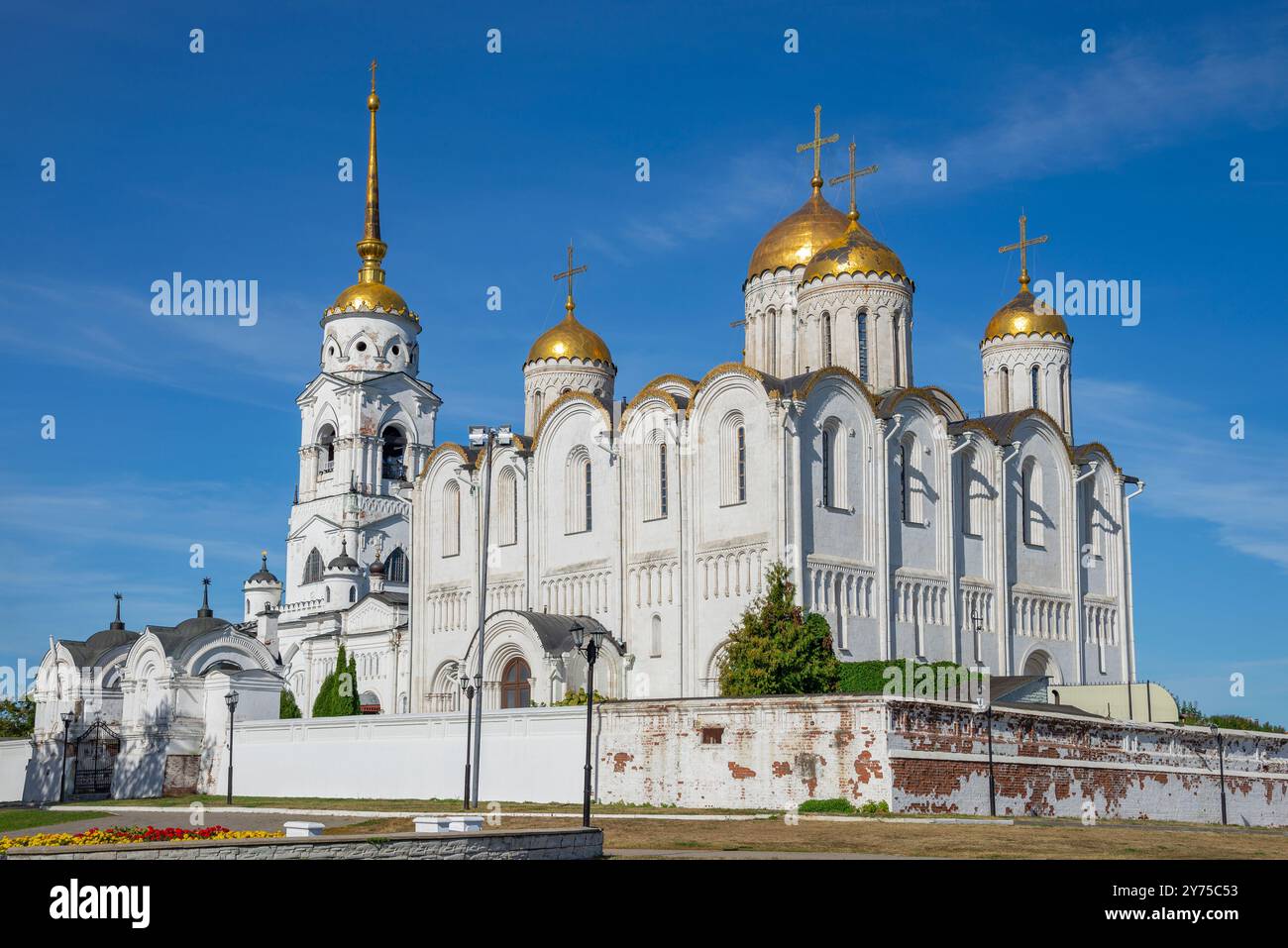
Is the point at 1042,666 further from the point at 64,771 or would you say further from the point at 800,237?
the point at 64,771

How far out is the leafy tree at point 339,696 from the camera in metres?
50.9

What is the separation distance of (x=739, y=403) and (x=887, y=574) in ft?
21.6

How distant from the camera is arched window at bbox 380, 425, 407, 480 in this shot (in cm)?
7538

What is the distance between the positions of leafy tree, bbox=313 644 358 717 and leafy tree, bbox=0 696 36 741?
23.7 meters

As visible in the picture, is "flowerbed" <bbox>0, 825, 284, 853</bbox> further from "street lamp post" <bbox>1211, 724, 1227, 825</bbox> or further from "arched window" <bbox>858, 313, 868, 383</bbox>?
"arched window" <bbox>858, 313, 868, 383</bbox>

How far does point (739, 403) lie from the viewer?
45469 mm

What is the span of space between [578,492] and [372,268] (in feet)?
96.6

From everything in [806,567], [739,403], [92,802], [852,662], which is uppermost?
[739,403]

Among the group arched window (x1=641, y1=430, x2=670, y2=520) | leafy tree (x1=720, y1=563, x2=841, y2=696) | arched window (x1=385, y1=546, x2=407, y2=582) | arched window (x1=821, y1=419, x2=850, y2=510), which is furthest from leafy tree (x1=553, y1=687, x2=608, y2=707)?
arched window (x1=385, y1=546, x2=407, y2=582)

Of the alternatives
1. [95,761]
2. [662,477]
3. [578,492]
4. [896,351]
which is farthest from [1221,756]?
[95,761]

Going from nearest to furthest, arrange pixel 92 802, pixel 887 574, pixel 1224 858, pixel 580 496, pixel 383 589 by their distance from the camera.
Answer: pixel 1224 858
pixel 92 802
pixel 887 574
pixel 580 496
pixel 383 589

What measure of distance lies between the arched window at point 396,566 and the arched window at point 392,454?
12.4ft
